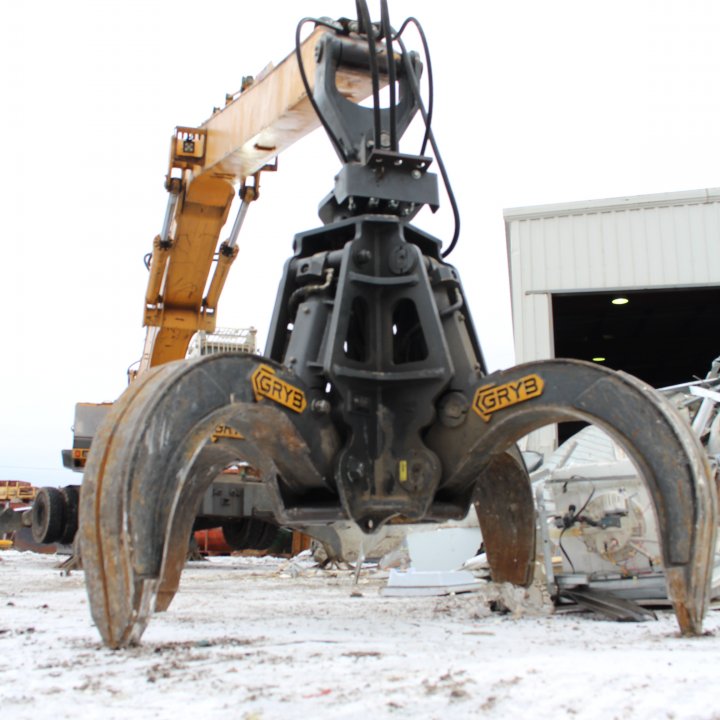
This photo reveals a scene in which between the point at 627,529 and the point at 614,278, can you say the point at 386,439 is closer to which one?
the point at 627,529

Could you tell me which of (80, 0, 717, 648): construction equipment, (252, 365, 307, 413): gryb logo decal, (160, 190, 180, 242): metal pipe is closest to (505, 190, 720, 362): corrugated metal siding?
(160, 190, 180, 242): metal pipe

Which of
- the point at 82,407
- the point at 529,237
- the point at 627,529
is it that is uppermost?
the point at 529,237

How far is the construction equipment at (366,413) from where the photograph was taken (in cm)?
326

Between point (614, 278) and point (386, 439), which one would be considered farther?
point (614, 278)

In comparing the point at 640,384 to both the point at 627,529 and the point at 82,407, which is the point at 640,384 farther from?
the point at 82,407

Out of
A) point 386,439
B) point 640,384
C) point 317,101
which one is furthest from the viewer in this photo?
point 317,101

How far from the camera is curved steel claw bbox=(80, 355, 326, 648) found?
315 cm

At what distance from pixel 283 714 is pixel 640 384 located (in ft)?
7.01

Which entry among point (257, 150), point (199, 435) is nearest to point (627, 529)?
point (199, 435)

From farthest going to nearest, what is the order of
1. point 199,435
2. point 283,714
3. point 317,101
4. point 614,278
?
1. point 614,278
2. point 317,101
3. point 199,435
4. point 283,714

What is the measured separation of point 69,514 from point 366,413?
11.1 metres

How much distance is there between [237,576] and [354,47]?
276 inches

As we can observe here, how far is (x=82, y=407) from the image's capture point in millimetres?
14016

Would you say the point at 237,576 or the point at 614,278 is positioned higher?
the point at 614,278
